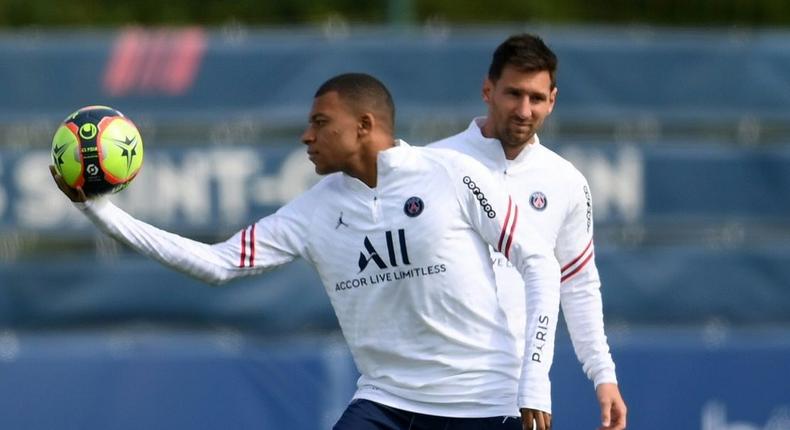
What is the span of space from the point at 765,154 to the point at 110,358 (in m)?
4.84

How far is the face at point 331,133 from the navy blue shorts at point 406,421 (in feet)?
2.95

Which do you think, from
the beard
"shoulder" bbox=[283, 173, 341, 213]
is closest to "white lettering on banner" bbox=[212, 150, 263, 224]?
the beard

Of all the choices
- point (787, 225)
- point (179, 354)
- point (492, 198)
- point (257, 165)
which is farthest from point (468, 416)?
point (787, 225)

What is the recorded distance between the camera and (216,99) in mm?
10703

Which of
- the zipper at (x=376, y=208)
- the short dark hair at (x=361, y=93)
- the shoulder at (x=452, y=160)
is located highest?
the short dark hair at (x=361, y=93)

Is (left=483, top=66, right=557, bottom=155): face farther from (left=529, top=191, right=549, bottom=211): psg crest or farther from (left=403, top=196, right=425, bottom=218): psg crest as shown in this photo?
(left=403, top=196, right=425, bottom=218): psg crest

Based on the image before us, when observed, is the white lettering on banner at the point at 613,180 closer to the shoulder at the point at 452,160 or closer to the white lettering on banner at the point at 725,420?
the white lettering on banner at the point at 725,420

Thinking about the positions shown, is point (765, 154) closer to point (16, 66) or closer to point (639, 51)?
point (639, 51)

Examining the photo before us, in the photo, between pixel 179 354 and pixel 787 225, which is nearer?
pixel 179 354

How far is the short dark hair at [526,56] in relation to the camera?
593 cm

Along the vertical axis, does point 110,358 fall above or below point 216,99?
below

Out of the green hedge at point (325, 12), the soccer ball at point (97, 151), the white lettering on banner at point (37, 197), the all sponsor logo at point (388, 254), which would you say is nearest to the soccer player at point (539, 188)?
the all sponsor logo at point (388, 254)

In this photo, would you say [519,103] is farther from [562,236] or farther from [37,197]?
[37,197]

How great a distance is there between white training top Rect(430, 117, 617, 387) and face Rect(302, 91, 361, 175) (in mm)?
742
